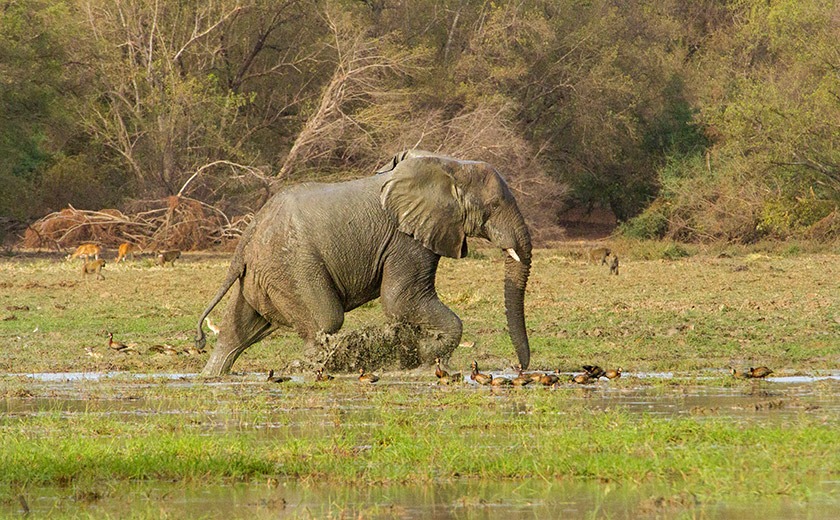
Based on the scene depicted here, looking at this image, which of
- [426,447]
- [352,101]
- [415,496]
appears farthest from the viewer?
[352,101]

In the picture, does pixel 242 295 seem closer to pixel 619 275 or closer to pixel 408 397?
pixel 408 397

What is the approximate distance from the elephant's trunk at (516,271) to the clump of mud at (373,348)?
0.72 m

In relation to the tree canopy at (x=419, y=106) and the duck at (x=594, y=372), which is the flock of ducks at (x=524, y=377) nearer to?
the duck at (x=594, y=372)

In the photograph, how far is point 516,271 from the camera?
12.5 metres

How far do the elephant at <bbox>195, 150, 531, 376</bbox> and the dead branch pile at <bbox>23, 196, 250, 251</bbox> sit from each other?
20194 millimetres

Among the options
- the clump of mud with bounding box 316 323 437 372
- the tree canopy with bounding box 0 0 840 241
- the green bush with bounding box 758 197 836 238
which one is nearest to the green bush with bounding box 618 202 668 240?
the tree canopy with bounding box 0 0 840 241

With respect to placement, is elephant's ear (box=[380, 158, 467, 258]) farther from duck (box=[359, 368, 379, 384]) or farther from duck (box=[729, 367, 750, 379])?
duck (box=[729, 367, 750, 379])

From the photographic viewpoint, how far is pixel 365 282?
1259cm

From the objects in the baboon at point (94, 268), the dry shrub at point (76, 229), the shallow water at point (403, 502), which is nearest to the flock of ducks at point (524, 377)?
the shallow water at point (403, 502)

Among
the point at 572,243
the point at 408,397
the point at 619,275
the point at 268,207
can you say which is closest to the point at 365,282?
the point at 268,207

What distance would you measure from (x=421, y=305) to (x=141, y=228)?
22959 mm

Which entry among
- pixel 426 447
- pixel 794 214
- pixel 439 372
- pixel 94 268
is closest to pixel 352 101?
pixel 794 214

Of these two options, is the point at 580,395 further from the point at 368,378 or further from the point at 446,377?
the point at 368,378

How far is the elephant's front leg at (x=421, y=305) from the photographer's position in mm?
12312
